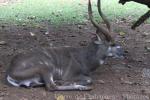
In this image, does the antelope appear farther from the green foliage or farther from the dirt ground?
the green foliage

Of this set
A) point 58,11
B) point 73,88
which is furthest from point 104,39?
point 58,11

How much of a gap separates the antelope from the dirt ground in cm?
11

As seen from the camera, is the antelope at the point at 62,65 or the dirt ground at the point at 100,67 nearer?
the dirt ground at the point at 100,67

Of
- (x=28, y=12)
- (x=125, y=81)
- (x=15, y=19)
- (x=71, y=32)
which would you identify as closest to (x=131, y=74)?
(x=125, y=81)

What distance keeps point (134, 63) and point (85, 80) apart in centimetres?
117

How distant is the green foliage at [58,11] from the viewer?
34.8 feet

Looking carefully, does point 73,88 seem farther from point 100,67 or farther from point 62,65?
point 100,67

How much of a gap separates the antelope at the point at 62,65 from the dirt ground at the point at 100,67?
0.36 ft

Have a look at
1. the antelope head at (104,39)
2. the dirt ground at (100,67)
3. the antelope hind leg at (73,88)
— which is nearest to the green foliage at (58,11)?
the dirt ground at (100,67)

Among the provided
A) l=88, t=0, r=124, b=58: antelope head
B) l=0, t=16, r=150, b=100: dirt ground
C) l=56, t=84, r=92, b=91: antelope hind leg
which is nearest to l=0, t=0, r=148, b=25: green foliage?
l=0, t=16, r=150, b=100: dirt ground

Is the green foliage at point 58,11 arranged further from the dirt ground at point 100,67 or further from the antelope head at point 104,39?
the antelope head at point 104,39

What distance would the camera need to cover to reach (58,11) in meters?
11.6

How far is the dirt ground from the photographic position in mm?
5801

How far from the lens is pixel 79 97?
572 centimetres
